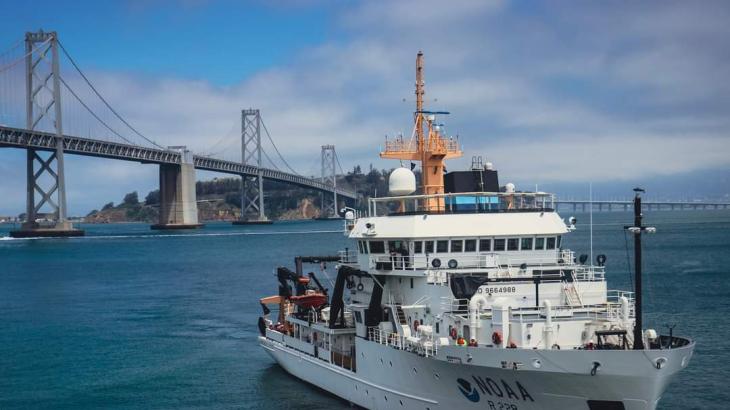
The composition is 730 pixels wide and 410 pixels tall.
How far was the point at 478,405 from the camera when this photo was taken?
19891 mm

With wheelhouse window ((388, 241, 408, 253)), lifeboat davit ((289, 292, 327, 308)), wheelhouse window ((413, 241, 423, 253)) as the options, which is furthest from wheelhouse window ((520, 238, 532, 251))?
lifeboat davit ((289, 292, 327, 308))

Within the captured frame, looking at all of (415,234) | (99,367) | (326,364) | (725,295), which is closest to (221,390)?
(326,364)

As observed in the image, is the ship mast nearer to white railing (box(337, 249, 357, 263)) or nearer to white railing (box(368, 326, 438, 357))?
white railing (box(368, 326, 438, 357))

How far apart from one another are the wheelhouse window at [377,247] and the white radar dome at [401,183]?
203 cm

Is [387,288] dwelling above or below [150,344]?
above

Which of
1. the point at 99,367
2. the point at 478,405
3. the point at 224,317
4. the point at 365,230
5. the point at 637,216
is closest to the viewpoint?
the point at 637,216

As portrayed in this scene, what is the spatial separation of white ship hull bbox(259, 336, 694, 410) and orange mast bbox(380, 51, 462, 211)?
21.8 ft

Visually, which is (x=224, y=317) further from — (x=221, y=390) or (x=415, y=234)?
(x=415, y=234)

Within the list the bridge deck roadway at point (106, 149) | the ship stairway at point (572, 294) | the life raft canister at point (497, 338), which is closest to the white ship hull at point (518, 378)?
the life raft canister at point (497, 338)

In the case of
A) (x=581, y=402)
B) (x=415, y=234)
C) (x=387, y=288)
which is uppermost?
(x=415, y=234)

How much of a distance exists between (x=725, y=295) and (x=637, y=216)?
111ft

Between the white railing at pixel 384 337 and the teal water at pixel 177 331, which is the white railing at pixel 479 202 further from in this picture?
the teal water at pixel 177 331

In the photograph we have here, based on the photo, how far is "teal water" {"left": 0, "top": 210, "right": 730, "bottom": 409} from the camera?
2892 centimetres

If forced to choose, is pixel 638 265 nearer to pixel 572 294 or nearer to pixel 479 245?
pixel 572 294
